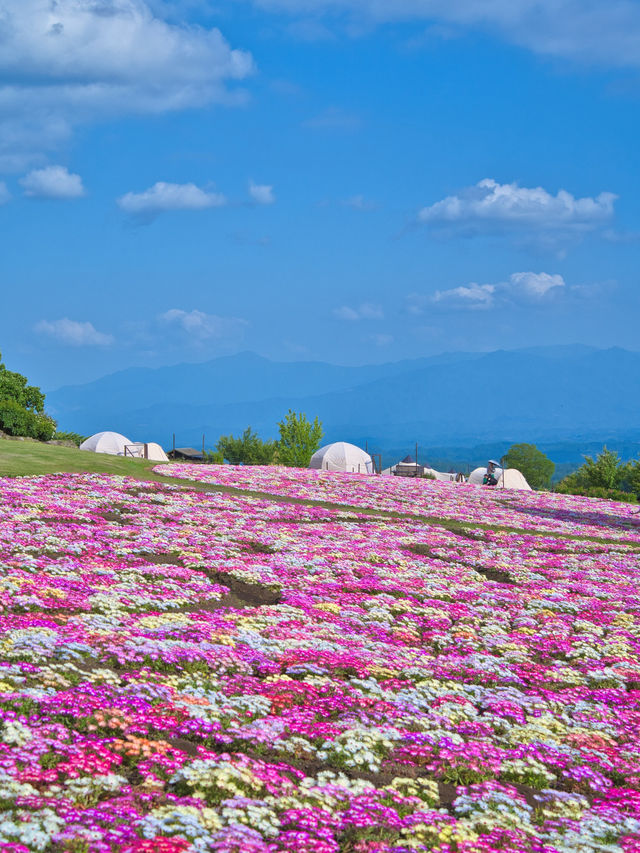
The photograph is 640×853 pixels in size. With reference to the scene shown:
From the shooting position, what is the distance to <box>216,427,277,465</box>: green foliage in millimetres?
153125

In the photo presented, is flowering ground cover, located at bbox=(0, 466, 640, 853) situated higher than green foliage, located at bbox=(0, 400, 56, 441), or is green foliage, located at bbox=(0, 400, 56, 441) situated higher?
green foliage, located at bbox=(0, 400, 56, 441)

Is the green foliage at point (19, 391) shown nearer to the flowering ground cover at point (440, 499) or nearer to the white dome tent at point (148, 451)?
the white dome tent at point (148, 451)

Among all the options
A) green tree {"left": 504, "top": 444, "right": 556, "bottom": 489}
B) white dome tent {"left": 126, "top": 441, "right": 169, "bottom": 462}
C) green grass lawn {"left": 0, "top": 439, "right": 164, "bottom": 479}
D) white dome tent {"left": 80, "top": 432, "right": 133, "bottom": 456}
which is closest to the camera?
green grass lawn {"left": 0, "top": 439, "right": 164, "bottom": 479}

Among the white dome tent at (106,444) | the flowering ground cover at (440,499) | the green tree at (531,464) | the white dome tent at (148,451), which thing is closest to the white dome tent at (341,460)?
the white dome tent at (148,451)

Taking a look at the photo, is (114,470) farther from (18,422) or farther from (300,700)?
(18,422)

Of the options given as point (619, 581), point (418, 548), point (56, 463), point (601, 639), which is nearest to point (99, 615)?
point (601, 639)

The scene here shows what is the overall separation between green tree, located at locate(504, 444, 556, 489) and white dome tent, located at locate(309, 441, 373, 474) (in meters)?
89.3

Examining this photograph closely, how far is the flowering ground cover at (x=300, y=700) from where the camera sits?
8828 millimetres

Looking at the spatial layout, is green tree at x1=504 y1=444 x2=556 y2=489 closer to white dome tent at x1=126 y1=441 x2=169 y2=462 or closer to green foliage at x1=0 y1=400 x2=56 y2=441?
white dome tent at x1=126 y1=441 x2=169 y2=462

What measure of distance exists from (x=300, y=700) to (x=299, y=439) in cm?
11388

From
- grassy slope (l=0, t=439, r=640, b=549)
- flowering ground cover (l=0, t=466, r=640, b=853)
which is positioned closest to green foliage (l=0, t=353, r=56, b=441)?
grassy slope (l=0, t=439, r=640, b=549)

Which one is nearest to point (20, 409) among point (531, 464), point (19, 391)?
point (19, 391)

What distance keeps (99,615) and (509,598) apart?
12.8m

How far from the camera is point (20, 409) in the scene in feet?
292
